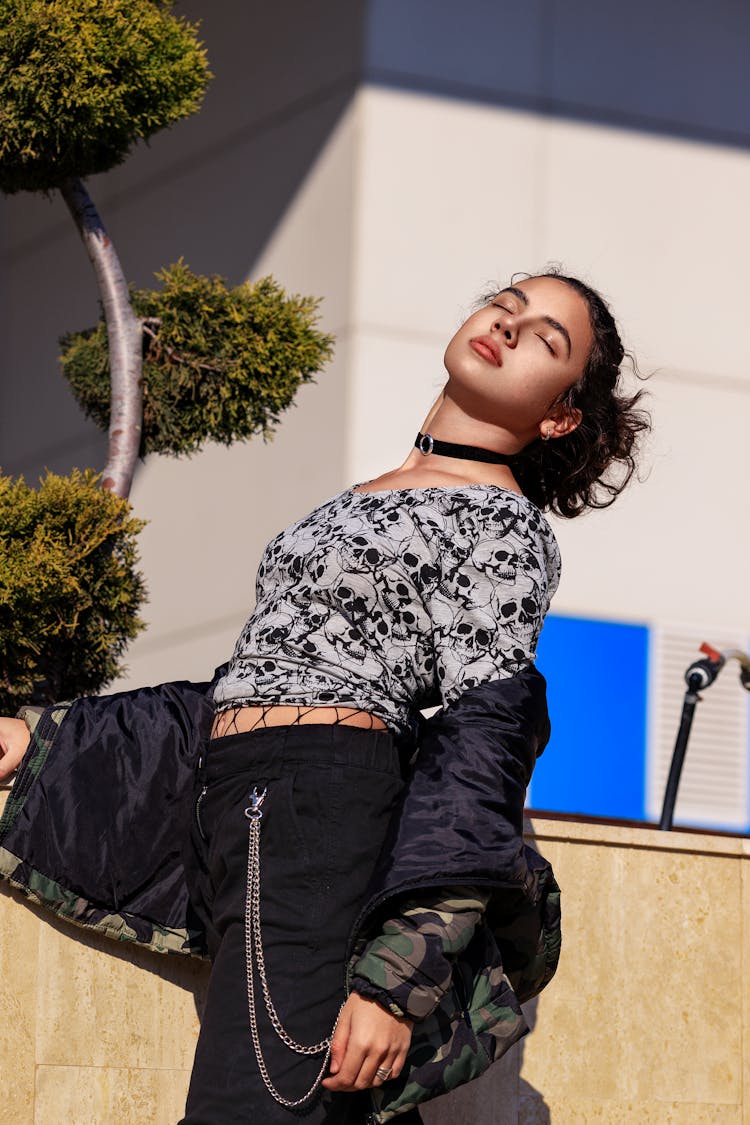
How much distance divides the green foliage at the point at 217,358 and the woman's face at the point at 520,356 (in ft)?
4.26

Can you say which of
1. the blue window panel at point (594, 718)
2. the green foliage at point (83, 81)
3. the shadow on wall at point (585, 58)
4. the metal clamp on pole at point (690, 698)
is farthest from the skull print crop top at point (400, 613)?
the shadow on wall at point (585, 58)

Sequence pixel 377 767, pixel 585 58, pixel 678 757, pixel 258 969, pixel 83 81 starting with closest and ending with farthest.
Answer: pixel 258 969 < pixel 377 767 < pixel 83 81 < pixel 678 757 < pixel 585 58

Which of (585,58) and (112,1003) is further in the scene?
(585,58)

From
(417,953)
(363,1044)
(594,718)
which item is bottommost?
(363,1044)

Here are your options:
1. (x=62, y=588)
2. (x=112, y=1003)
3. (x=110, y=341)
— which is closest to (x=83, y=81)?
(x=110, y=341)

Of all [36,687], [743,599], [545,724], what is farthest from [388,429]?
[545,724]

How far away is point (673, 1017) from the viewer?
3.44 metres

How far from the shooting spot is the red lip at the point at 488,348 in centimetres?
263

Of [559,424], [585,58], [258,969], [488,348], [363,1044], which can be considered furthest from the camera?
[585,58]

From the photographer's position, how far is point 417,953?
211 cm

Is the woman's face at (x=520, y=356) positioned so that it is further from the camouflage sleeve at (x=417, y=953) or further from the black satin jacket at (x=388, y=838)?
the camouflage sleeve at (x=417, y=953)

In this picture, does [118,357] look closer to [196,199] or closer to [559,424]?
[559,424]

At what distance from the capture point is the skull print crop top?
7.74 ft

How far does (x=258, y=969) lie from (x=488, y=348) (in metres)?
1.00
